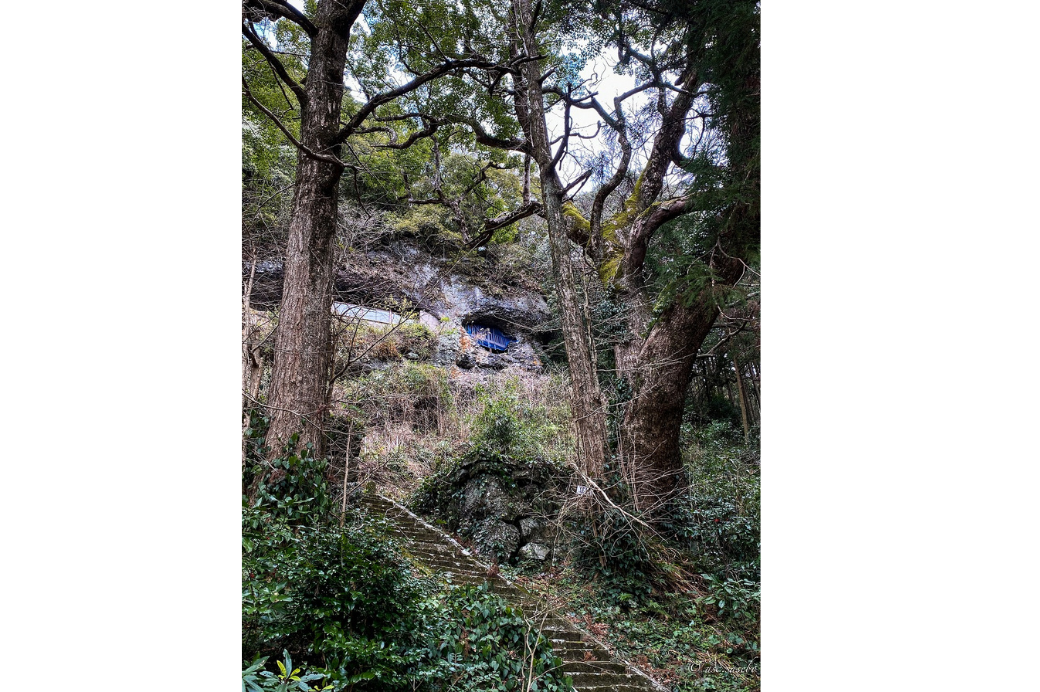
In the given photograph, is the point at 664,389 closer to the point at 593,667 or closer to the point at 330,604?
the point at 593,667

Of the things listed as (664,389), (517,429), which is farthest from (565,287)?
(517,429)

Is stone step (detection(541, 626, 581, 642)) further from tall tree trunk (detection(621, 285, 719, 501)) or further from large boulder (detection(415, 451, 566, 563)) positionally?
tall tree trunk (detection(621, 285, 719, 501))

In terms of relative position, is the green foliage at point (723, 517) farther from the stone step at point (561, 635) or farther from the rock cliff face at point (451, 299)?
the rock cliff face at point (451, 299)

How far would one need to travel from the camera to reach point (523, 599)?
10.3 feet

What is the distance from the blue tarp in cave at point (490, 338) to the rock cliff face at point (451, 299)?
0.07m

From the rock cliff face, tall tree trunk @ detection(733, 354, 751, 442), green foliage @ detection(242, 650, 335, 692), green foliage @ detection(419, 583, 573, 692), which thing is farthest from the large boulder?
green foliage @ detection(242, 650, 335, 692)

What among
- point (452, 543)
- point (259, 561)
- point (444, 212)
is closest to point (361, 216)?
point (444, 212)

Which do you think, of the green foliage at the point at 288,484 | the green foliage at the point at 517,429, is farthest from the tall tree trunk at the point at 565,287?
the green foliage at the point at 288,484

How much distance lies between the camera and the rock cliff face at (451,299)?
16.6ft

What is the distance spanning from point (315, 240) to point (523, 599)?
2497 mm

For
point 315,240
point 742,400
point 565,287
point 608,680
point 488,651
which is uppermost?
point 315,240

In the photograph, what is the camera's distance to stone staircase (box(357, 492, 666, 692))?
2576mm
